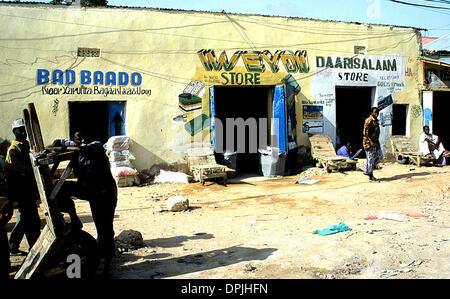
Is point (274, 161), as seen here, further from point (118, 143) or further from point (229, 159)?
point (118, 143)

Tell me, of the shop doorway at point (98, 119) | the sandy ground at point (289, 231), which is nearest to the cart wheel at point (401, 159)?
the sandy ground at point (289, 231)

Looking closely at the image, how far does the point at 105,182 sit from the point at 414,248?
139 inches

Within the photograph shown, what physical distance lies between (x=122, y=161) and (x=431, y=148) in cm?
991

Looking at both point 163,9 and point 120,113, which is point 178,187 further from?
point 163,9

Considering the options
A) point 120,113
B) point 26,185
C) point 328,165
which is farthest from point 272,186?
point 26,185

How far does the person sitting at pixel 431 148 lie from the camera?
1223 centimetres

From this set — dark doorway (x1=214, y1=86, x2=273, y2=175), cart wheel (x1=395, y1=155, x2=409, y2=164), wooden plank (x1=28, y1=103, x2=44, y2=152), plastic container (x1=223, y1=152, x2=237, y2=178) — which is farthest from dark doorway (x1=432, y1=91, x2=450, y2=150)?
wooden plank (x1=28, y1=103, x2=44, y2=152)

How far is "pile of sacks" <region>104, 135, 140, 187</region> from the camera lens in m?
9.55

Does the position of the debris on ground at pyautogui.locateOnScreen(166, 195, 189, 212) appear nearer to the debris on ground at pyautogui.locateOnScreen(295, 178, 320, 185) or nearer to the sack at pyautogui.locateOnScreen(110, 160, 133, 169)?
the sack at pyautogui.locateOnScreen(110, 160, 133, 169)

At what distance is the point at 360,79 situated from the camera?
41.7 feet

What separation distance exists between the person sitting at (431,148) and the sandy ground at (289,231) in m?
3.82

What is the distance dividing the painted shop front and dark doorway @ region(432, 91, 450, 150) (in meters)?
2.38

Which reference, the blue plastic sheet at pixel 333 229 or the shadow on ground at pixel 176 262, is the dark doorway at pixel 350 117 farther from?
the shadow on ground at pixel 176 262
